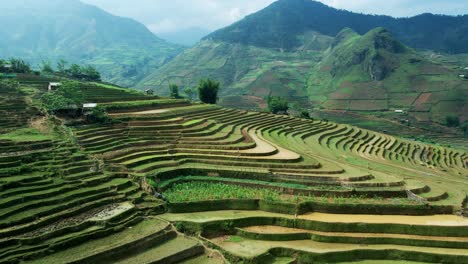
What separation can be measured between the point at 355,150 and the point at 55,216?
3513 centimetres

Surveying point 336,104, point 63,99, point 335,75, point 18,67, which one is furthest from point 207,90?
point 335,75

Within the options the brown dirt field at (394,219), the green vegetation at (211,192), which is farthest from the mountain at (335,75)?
the green vegetation at (211,192)

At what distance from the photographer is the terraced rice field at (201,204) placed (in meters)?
17.8

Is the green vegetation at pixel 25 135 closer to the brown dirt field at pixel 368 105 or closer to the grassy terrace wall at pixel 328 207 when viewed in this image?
the grassy terrace wall at pixel 328 207

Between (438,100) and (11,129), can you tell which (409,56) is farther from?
(11,129)

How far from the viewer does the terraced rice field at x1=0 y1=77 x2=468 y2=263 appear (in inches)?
703

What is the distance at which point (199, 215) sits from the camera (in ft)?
70.3

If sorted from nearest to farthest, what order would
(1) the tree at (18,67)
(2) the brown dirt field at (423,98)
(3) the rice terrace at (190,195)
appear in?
(3) the rice terrace at (190,195) → (1) the tree at (18,67) → (2) the brown dirt field at (423,98)

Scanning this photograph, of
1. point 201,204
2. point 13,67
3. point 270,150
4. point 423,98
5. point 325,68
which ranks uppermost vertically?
point 325,68

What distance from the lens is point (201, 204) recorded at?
22.4m

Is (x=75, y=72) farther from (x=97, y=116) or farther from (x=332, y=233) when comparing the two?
(x=332, y=233)

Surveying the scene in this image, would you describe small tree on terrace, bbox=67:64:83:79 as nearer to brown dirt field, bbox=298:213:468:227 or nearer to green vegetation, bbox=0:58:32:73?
green vegetation, bbox=0:58:32:73

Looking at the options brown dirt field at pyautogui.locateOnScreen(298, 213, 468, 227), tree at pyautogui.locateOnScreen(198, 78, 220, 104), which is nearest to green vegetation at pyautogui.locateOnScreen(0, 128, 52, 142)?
brown dirt field at pyautogui.locateOnScreen(298, 213, 468, 227)

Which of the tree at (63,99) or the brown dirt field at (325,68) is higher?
the brown dirt field at (325,68)
